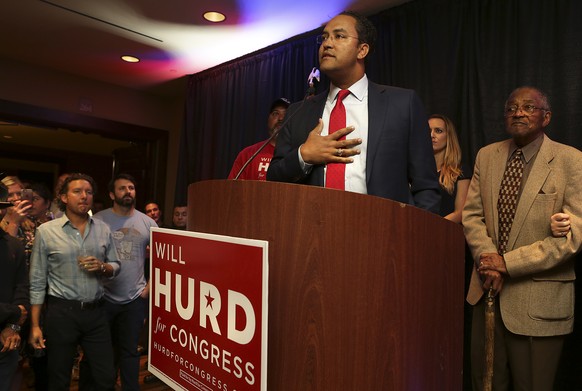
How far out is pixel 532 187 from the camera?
2008 mm

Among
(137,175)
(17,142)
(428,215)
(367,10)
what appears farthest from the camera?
(17,142)

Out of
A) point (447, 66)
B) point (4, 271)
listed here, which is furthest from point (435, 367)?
point (447, 66)

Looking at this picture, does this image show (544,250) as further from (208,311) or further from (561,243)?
(208,311)

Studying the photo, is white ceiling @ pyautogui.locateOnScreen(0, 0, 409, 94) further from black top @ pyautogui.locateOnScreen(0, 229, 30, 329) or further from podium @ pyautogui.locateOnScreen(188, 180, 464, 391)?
podium @ pyautogui.locateOnScreen(188, 180, 464, 391)

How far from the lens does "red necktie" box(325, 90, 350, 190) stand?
123 centimetres

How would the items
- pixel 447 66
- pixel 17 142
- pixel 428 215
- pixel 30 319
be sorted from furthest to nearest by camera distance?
pixel 17 142 → pixel 447 66 → pixel 30 319 → pixel 428 215

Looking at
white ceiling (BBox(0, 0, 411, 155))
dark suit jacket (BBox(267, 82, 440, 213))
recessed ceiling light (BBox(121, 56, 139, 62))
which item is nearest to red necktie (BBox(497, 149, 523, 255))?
dark suit jacket (BBox(267, 82, 440, 213))

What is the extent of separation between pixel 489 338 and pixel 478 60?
176 centimetres

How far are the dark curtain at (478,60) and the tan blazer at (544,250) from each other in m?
0.61

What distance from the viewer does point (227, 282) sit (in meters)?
0.88

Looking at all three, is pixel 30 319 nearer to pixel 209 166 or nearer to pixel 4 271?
pixel 4 271

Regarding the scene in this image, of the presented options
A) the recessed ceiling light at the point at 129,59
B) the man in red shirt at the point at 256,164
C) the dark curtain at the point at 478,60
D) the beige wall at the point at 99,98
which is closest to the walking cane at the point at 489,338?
the dark curtain at the point at 478,60

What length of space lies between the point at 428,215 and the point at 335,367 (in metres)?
0.35

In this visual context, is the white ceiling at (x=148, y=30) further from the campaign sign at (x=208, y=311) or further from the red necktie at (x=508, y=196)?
the campaign sign at (x=208, y=311)
